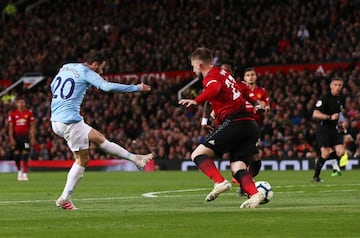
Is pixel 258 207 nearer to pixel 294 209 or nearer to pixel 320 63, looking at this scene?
pixel 294 209

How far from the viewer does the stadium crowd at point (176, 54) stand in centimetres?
3688

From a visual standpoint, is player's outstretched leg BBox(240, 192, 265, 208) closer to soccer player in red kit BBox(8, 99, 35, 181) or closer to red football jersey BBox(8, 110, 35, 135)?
soccer player in red kit BBox(8, 99, 35, 181)

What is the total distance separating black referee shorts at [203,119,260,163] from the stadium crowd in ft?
64.2

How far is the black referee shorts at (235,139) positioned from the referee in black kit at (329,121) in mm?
9130

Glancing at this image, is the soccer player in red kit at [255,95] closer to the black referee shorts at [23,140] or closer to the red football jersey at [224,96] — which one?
the red football jersey at [224,96]

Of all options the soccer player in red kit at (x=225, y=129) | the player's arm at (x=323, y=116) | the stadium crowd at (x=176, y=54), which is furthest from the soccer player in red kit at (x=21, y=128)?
the soccer player in red kit at (x=225, y=129)

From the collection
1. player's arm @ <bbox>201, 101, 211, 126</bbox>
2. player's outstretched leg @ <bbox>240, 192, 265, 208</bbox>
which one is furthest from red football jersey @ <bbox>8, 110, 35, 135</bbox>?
player's outstretched leg @ <bbox>240, 192, 265, 208</bbox>

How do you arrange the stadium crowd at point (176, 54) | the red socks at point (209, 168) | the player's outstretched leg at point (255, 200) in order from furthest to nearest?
the stadium crowd at point (176, 54) → the red socks at point (209, 168) → the player's outstretched leg at point (255, 200)

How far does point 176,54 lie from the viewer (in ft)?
147

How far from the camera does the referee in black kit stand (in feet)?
78.1

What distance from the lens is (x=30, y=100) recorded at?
4609 centimetres

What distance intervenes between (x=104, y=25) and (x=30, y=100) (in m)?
6.17

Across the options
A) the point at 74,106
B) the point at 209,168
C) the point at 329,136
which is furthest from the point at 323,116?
the point at 74,106

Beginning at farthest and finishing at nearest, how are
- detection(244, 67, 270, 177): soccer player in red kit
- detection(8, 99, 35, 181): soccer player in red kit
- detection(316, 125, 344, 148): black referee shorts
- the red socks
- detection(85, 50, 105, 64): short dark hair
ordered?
detection(8, 99, 35, 181): soccer player in red kit → detection(316, 125, 344, 148): black referee shorts → detection(244, 67, 270, 177): soccer player in red kit → detection(85, 50, 105, 64): short dark hair → the red socks
